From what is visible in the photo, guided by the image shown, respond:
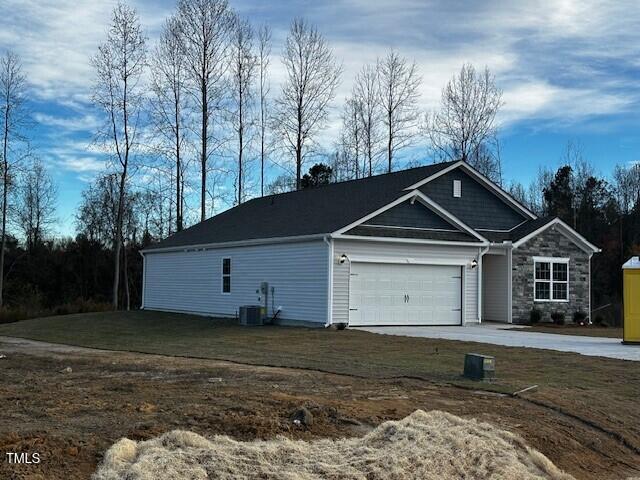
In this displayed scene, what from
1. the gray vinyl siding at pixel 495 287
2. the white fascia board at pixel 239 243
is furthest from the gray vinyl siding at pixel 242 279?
the gray vinyl siding at pixel 495 287

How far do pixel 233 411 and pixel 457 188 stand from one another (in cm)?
2035

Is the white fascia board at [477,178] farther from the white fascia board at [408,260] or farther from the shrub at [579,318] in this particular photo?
the shrub at [579,318]

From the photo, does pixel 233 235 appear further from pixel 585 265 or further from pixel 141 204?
pixel 141 204

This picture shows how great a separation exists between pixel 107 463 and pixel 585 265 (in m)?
25.6

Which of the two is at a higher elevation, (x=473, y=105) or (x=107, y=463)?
(x=473, y=105)

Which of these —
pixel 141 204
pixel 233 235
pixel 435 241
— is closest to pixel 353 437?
pixel 435 241

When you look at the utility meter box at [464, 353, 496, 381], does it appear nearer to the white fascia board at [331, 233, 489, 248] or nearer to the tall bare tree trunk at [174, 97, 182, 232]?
the white fascia board at [331, 233, 489, 248]

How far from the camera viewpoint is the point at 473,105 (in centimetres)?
4497

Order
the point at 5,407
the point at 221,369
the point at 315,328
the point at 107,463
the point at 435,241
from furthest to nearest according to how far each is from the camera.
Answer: the point at 435,241 < the point at 315,328 < the point at 221,369 < the point at 5,407 < the point at 107,463

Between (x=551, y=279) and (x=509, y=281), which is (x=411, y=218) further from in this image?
(x=551, y=279)

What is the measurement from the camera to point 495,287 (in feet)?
88.4

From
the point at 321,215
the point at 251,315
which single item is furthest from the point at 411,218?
the point at 251,315

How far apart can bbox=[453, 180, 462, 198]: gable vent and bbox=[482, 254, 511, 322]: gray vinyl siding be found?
254 cm

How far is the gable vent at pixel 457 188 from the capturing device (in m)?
26.8
